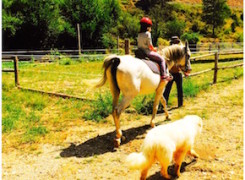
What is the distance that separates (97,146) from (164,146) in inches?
81.8

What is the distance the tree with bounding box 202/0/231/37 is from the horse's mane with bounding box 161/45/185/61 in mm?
44545

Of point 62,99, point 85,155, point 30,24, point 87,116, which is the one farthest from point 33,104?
point 30,24

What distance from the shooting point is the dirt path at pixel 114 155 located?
13.5 feet

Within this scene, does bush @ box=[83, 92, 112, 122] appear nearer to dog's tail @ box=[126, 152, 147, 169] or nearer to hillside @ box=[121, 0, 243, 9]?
dog's tail @ box=[126, 152, 147, 169]

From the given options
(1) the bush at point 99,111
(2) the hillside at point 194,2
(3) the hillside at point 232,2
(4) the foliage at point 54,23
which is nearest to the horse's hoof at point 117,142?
(1) the bush at point 99,111

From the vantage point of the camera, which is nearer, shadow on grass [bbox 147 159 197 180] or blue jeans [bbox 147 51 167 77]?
shadow on grass [bbox 147 159 197 180]

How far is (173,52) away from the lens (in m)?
6.16

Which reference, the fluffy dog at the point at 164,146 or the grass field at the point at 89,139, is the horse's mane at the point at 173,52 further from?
the fluffy dog at the point at 164,146

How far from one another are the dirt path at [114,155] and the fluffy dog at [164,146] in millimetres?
471

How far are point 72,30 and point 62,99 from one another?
18.5 metres

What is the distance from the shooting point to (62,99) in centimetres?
827

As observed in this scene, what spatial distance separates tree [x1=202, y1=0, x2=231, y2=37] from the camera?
4591 centimetres

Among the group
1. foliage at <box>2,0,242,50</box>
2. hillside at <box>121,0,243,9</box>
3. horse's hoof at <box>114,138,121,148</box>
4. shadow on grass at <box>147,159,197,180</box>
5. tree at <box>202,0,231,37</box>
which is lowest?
shadow on grass at <box>147,159,197,180</box>

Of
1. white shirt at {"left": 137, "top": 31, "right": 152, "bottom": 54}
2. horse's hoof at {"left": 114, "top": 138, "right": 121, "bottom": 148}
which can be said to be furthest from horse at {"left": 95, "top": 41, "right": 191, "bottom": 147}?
white shirt at {"left": 137, "top": 31, "right": 152, "bottom": 54}
